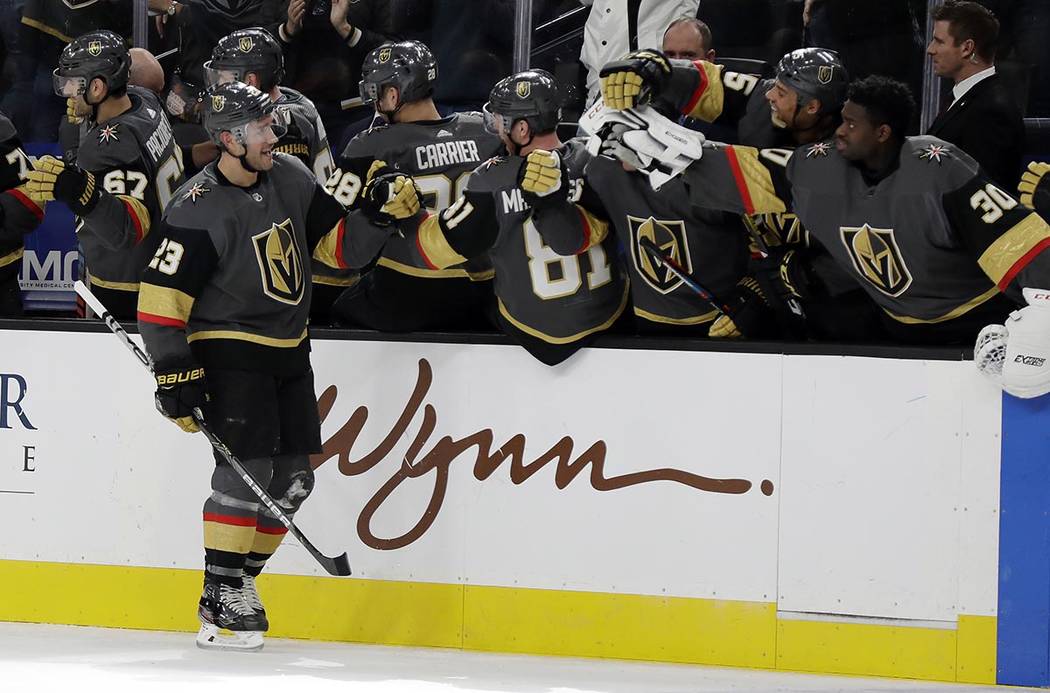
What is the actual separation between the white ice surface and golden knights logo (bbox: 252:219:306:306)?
3.07 feet

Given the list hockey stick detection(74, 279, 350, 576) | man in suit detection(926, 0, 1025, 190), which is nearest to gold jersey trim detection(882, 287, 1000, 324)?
man in suit detection(926, 0, 1025, 190)

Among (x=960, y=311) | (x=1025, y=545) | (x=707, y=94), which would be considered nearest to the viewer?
(x=1025, y=545)

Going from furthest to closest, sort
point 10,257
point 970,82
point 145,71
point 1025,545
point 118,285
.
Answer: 1. point 145,71
2. point 10,257
3. point 118,285
4. point 970,82
5. point 1025,545

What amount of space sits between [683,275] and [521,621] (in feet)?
3.33

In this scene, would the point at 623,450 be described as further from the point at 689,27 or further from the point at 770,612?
the point at 689,27

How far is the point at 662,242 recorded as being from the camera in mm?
4066

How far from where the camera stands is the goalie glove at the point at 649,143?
388 cm

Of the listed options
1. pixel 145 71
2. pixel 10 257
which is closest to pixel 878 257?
pixel 10 257

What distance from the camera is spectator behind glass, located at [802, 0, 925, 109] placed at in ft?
16.3

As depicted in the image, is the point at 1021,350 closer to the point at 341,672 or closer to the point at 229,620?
the point at 341,672

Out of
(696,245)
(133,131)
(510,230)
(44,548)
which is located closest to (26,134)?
(133,131)

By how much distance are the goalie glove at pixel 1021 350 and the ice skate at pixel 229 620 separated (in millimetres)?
1950

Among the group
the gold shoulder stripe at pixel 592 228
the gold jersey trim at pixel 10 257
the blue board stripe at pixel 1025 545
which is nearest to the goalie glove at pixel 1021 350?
the blue board stripe at pixel 1025 545
